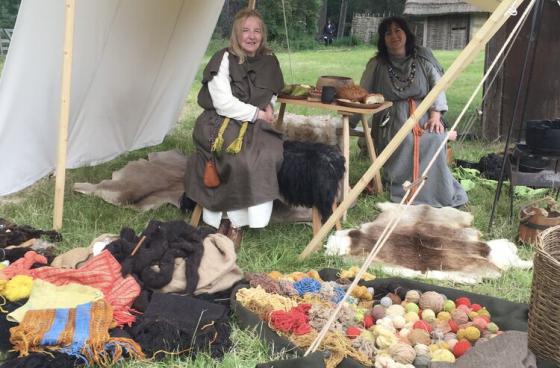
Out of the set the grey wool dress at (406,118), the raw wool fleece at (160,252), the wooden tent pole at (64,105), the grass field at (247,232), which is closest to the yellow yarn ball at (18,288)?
the raw wool fleece at (160,252)

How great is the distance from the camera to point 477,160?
514 cm

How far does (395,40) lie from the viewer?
408cm

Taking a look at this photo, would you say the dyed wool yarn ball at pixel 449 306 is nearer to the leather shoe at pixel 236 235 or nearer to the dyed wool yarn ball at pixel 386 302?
the dyed wool yarn ball at pixel 386 302

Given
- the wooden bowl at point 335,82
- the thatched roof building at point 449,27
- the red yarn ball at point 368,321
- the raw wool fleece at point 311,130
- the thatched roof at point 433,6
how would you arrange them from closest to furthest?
the red yarn ball at point 368,321, the wooden bowl at point 335,82, the raw wool fleece at point 311,130, the thatched roof at point 433,6, the thatched roof building at point 449,27

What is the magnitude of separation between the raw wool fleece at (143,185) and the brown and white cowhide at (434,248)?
1.28 metres

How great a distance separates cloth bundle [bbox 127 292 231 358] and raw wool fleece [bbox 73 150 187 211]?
1.49 m

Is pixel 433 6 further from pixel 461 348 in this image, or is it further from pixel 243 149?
pixel 461 348

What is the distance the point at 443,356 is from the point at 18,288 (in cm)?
166

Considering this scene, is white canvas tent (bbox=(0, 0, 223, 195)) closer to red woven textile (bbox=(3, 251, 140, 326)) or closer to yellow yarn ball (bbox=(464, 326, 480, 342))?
red woven textile (bbox=(3, 251, 140, 326))

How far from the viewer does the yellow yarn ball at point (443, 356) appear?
2.08 m

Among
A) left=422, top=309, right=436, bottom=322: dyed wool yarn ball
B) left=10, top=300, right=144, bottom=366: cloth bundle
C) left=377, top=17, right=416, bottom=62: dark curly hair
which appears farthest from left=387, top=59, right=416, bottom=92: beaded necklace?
left=10, top=300, right=144, bottom=366: cloth bundle

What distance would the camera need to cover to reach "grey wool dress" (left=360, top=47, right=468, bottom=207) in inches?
155

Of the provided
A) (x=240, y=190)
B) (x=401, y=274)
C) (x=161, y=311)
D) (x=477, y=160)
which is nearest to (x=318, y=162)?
(x=240, y=190)

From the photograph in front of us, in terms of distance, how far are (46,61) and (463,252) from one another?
2.73m
